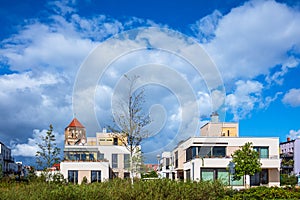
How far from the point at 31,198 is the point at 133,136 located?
7.42m

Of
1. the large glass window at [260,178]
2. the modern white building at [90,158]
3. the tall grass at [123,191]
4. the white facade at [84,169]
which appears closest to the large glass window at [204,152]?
the large glass window at [260,178]

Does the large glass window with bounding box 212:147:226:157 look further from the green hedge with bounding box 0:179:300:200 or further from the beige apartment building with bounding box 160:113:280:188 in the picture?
the green hedge with bounding box 0:179:300:200

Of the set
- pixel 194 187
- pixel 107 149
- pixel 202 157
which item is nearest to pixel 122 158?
pixel 107 149

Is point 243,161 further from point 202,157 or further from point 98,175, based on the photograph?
point 98,175

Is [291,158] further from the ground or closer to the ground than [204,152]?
closer to the ground

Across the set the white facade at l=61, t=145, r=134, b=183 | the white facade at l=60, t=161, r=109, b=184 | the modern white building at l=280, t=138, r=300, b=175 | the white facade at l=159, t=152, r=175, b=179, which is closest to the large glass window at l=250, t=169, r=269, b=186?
the white facade at l=61, t=145, r=134, b=183

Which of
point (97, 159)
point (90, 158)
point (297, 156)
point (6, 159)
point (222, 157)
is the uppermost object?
point (222, 157)

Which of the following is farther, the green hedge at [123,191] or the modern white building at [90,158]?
the modern white building at [90,158]

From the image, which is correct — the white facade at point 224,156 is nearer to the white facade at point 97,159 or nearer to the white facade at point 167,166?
the white facade at point 97,159

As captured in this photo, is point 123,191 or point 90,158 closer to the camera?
point 123,191

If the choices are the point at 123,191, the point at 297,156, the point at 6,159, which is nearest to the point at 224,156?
the point at 123,191

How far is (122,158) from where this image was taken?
51.2m

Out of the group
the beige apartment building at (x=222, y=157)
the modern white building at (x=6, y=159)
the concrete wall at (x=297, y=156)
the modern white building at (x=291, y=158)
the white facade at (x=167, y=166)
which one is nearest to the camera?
the beige apartment building at (x=222, y=157)

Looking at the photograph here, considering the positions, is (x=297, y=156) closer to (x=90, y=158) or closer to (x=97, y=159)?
(x=97, y=159)
